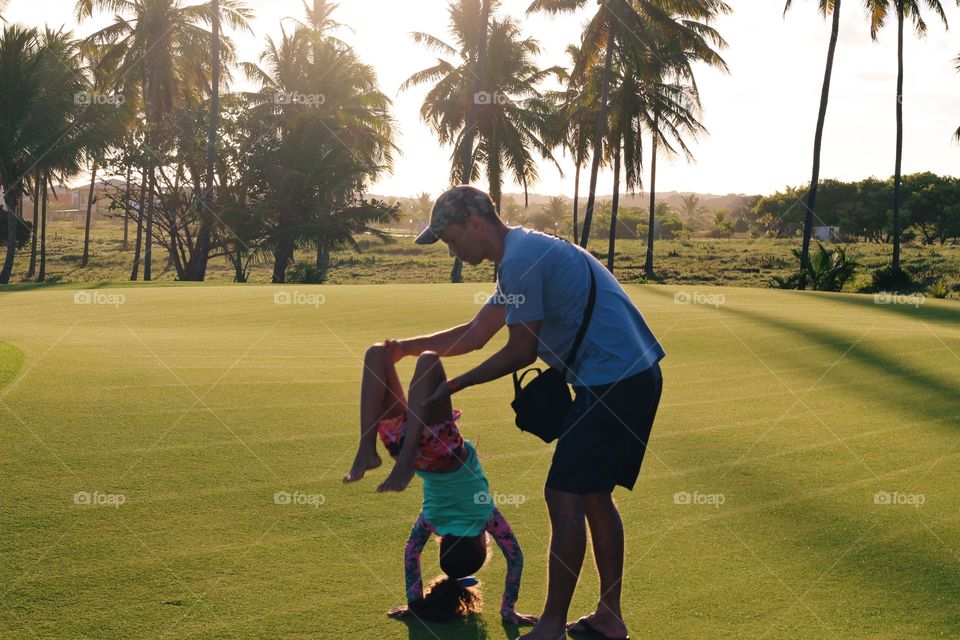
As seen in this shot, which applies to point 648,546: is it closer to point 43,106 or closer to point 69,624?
point 69,624

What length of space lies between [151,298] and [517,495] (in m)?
14.0

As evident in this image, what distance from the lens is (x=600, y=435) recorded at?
3541 mm

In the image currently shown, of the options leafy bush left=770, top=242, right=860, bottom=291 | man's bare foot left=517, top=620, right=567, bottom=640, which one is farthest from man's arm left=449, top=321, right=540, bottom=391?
leafy bush left=770, top=242, right=860, bottom=291

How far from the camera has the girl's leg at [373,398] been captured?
11.9 ft

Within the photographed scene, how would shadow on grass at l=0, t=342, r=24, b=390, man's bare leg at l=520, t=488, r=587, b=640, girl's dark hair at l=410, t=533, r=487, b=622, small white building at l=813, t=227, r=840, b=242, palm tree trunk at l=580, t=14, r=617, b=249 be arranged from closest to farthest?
man's bare leg at l=520, t=488, r=587, b=640 < girl's dark hair at l=410, t=533, r=487, b=622 < shadow on grass at l=0, t=342, r=24, b=390 < palm tree trunk at l=580, t=14, r=617, b=249 < small white building at l=813, t=227, r=840, b=242

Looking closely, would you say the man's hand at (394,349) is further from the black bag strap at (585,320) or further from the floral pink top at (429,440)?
the black bag strap at (585,320)

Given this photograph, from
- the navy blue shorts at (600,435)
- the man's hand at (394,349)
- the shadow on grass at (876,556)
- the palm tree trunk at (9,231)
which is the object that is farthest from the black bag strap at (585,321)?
the palm tree trunk at (9,231)

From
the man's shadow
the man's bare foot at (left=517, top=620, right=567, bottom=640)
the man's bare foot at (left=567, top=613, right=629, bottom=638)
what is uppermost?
the man's bare foot at (left=517, top=620, right=567, bottom=640)

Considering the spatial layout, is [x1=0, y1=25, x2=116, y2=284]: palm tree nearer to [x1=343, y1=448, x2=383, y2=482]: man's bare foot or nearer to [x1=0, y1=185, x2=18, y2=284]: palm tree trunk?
[x1=0, y1=185, x2=18, y2=284]: palm tree trunk

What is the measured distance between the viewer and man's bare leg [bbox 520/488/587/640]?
11.7 feet

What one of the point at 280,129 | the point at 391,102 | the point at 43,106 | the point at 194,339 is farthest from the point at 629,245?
the point at 194,339

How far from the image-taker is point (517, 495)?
595cm

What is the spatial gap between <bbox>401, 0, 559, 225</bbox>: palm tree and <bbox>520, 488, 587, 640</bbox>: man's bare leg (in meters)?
35.7

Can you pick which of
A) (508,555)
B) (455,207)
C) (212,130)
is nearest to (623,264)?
(212,130)
